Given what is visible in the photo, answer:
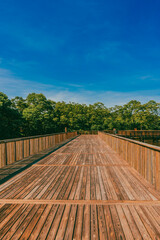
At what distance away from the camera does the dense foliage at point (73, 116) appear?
91.9ft

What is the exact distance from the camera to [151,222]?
1870 millimetres

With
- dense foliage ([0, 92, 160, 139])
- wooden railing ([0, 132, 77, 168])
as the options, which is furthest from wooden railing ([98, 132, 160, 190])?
dense foliage ([0, 92, 160, 139])

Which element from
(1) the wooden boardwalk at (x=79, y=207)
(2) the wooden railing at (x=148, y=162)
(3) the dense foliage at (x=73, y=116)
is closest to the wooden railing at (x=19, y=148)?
(1) the wooden boardwalk at (x=79, y=207)

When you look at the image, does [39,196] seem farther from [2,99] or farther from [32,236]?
[2,99]

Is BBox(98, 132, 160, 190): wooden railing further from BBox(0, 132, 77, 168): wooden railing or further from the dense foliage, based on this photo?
the dense foliage

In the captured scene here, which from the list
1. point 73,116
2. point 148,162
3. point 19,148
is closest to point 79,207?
point 148,162

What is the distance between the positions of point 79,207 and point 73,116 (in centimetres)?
3630

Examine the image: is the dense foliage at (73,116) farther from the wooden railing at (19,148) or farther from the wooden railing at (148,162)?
the wooden railing at (148,162)

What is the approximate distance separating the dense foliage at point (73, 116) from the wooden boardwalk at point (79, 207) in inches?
822

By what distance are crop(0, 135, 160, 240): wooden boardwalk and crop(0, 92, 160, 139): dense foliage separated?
822 inches

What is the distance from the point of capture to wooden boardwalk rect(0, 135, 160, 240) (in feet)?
5.56

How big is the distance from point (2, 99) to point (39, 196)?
20.6 metres

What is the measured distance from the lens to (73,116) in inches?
1510

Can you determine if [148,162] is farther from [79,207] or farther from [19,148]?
[19,148]
